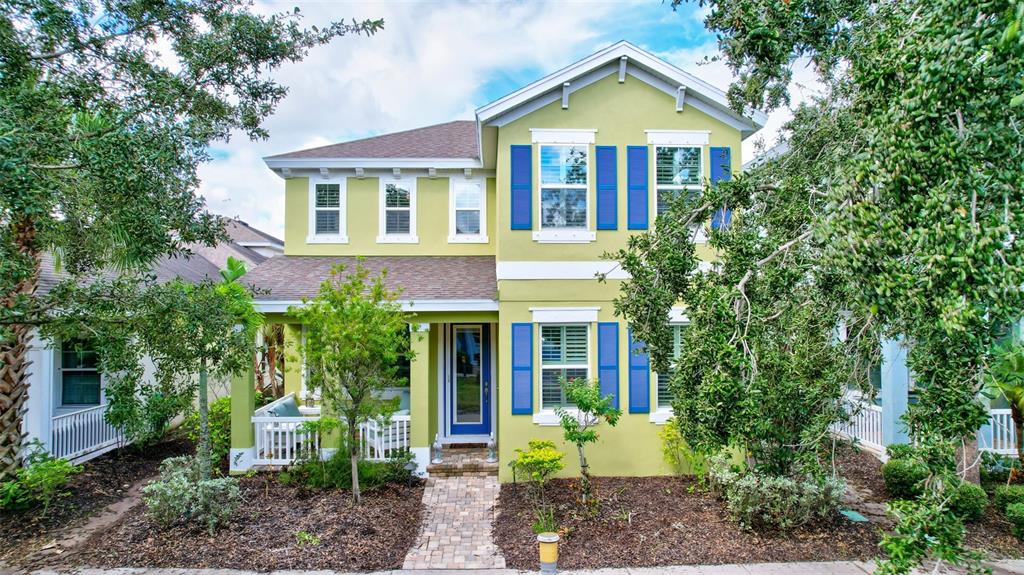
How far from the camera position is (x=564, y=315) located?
933 centimetres

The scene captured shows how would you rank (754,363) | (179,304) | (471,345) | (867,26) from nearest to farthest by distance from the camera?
(754,363), (867,26), (179,304), (471,345)

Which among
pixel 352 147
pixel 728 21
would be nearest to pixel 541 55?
pixel 352 147

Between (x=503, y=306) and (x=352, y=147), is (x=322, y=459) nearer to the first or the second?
(x=503, y=306)

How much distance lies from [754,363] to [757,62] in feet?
10.7

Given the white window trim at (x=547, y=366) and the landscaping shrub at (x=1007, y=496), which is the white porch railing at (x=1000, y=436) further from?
the white window trim at (x=547, y=366)

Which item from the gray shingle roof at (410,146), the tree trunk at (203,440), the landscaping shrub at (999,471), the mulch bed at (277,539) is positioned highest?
the gray shingle roof at (410,146)

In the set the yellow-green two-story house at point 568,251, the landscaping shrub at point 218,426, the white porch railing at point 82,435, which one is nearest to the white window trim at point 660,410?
the yellow-green two-story house at point 568,251

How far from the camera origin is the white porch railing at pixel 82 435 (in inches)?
391

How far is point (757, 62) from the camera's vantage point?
5355 millimetres

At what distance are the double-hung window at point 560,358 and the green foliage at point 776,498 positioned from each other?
9.64ft

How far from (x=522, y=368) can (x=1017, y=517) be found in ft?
23.6

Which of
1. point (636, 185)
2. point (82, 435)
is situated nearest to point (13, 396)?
point (82, 435)

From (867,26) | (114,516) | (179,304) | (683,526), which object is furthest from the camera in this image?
(114,516)

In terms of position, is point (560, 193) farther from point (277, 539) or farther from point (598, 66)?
point (277, 539)
